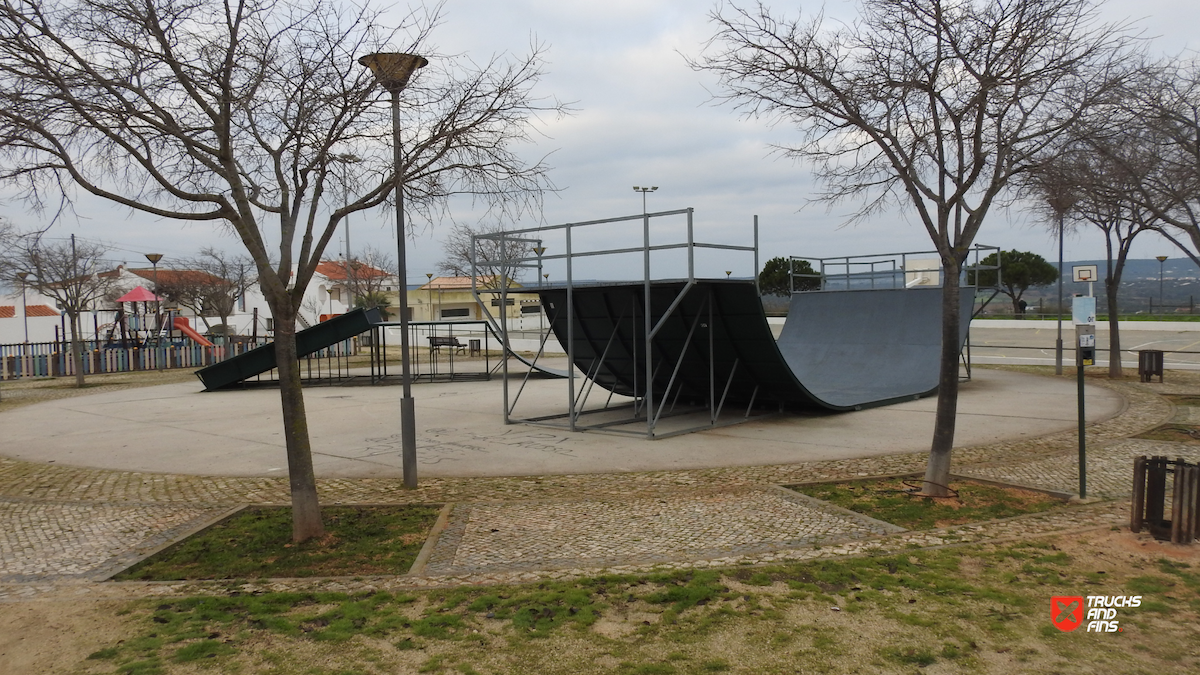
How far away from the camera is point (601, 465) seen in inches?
401

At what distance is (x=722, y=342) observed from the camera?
13336mm

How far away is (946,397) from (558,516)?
406 centimetres

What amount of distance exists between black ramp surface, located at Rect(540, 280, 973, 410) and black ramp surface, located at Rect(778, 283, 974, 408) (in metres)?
0.02

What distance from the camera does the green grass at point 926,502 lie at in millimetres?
7168

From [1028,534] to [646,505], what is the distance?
3.36 metres

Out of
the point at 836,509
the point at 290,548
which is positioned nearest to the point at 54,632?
the point at 290,548

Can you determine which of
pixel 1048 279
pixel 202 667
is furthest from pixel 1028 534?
pixel 1048 279

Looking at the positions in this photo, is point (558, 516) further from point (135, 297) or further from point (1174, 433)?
point (135, 297)

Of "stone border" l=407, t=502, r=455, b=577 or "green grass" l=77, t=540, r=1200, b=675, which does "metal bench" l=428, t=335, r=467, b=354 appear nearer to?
"stone border" l=407, t=502, r=455, b=577

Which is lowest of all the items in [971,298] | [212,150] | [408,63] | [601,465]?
[601,465]

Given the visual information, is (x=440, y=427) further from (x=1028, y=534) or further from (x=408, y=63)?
(x=1028, y=534)


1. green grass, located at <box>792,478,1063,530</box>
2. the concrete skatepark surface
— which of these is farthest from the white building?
green grass, located at <box>792,478,1063,530</box>

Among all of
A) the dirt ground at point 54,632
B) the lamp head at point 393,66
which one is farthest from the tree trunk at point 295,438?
the lamp head at point 393,66
